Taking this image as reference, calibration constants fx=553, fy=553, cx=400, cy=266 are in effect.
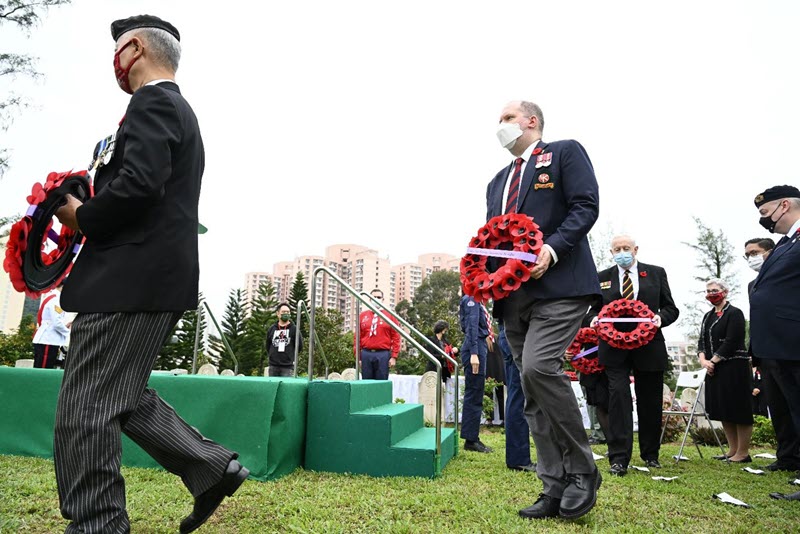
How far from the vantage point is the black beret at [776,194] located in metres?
4.42

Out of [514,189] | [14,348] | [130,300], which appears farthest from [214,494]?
[14,348]

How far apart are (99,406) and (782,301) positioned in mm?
4400

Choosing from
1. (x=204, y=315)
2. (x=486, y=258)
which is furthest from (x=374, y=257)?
(x=486, y=258)

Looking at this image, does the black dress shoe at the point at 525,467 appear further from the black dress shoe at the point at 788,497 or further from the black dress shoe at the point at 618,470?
the black dress shoe at the point at 788,497

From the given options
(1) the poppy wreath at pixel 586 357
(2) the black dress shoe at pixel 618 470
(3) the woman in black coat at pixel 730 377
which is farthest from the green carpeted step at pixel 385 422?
(3) the woman in black coat at pixel 730 377

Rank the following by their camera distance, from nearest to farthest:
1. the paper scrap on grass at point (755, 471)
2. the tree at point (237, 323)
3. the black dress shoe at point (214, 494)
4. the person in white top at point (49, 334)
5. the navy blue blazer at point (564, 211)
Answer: the black dress shoe at point (214, 494)
the navy blue blazer at point (564, 211)
the paper scrap on grass at point (755, 471)
the person in white top at point (49, 334)
the tree at point (237, 323)

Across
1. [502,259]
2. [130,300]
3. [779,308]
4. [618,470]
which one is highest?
[502,259]

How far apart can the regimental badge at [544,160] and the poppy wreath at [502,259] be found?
0.37 meters

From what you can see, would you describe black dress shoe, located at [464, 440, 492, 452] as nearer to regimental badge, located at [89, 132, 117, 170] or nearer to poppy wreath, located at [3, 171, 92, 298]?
poppy wreath, located at [3, 171, 92, 298]

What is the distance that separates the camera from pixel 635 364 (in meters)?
5.12

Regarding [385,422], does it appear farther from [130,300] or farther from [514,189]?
[130,300]

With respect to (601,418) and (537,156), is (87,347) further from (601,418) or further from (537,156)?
(601,418)

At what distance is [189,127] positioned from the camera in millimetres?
2273

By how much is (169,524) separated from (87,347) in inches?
48.4
